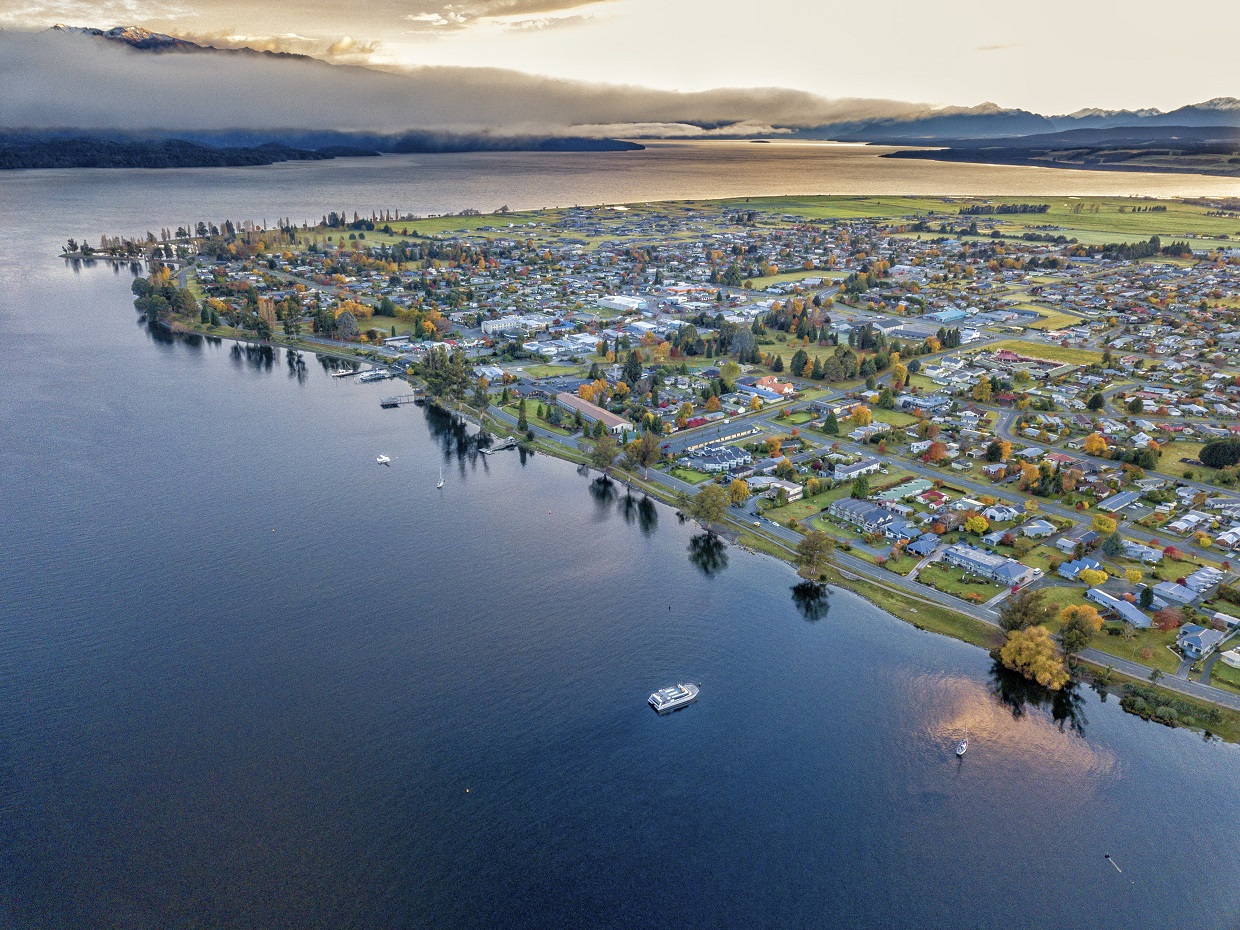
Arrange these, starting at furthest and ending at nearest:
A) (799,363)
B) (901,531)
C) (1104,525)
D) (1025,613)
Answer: (799,363) → (901,531) → (1104,525) → (1025,613)

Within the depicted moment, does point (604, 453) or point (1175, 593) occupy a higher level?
point (604, 453)

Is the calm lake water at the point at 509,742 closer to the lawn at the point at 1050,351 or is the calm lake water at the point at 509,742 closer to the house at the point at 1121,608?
the house at the point at 1121,608

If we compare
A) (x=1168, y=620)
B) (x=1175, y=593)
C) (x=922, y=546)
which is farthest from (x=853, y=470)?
(x=1168, y=620)

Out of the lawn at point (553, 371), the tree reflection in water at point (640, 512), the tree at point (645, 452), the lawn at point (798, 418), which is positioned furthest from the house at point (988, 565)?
the lawn at point (553, 371)

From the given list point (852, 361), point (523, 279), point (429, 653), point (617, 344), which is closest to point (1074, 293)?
point (852, 361)

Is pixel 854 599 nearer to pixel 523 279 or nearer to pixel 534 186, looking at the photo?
pixel 523 279

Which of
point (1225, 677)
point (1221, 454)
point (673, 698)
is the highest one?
point (1221, 454)

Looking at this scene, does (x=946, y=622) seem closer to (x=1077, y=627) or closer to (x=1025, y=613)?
(x=1025, y=613)
